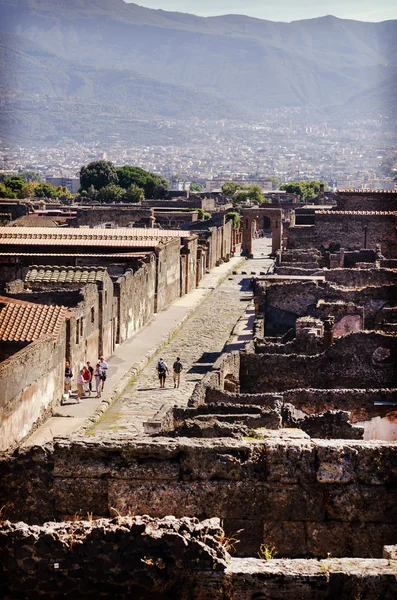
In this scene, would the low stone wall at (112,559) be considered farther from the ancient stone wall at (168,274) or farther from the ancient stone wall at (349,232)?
the ancient stone wall at (349,232)

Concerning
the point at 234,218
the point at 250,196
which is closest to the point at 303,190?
the point at 250,196

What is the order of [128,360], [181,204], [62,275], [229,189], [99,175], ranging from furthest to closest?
1. [229,189]
2. [99,175]
3. [181,204]
4. [62,275]
5. [128,360]

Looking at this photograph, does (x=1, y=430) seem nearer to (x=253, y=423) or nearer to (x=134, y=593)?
(x=253, y=423)

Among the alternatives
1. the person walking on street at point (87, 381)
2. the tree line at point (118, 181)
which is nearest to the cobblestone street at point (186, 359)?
the person walking on street at point (87, 381)

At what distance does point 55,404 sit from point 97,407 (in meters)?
0.79

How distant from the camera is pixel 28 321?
22.5m

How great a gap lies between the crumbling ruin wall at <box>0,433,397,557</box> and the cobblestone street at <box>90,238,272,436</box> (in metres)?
0.88

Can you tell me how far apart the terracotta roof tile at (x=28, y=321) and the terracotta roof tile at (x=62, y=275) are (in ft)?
17.5

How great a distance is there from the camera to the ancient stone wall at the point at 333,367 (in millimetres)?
17875

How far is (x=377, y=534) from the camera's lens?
9641 millimetres

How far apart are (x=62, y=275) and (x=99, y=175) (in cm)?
7813

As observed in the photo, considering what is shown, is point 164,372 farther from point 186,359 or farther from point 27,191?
point 27,191

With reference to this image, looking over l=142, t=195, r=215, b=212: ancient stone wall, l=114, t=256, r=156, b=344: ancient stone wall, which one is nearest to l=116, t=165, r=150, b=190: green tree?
l=142, t=195, r=215, b=212: ancient stone wall

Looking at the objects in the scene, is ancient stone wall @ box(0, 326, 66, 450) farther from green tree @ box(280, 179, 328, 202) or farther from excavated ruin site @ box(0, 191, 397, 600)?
green tree @ box(280, 179, 328, 202)
